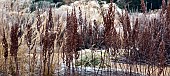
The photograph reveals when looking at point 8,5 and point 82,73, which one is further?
point 8,5

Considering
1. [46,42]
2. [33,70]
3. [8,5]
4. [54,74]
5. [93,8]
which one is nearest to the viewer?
[46,42]

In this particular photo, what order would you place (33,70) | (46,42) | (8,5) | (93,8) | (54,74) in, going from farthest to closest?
(93,8)
(8,5)
(54,74)
(33,70)
(46,42)

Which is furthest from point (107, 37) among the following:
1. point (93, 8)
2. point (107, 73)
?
point (93, 8)

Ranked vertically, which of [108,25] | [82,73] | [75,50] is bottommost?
[82,73]

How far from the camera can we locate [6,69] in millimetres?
5980

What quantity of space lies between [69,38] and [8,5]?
5343 millimetres

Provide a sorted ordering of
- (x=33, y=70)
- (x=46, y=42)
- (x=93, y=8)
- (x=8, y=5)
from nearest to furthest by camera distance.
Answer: (x=46, y=42)
(x=33, y=70)
(x=8, y=5)
(x=93, y=8)

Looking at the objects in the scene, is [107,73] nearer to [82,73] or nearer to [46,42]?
[82,73]

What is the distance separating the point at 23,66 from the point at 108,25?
2267 mm

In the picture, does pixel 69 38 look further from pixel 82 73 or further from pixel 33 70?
pixel 82 73

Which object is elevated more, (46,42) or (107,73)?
(46,42)

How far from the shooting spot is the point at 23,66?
20.4 ft

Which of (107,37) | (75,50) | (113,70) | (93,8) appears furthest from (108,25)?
(93,8)

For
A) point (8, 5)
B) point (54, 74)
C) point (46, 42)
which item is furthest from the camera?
point (8, 5)
